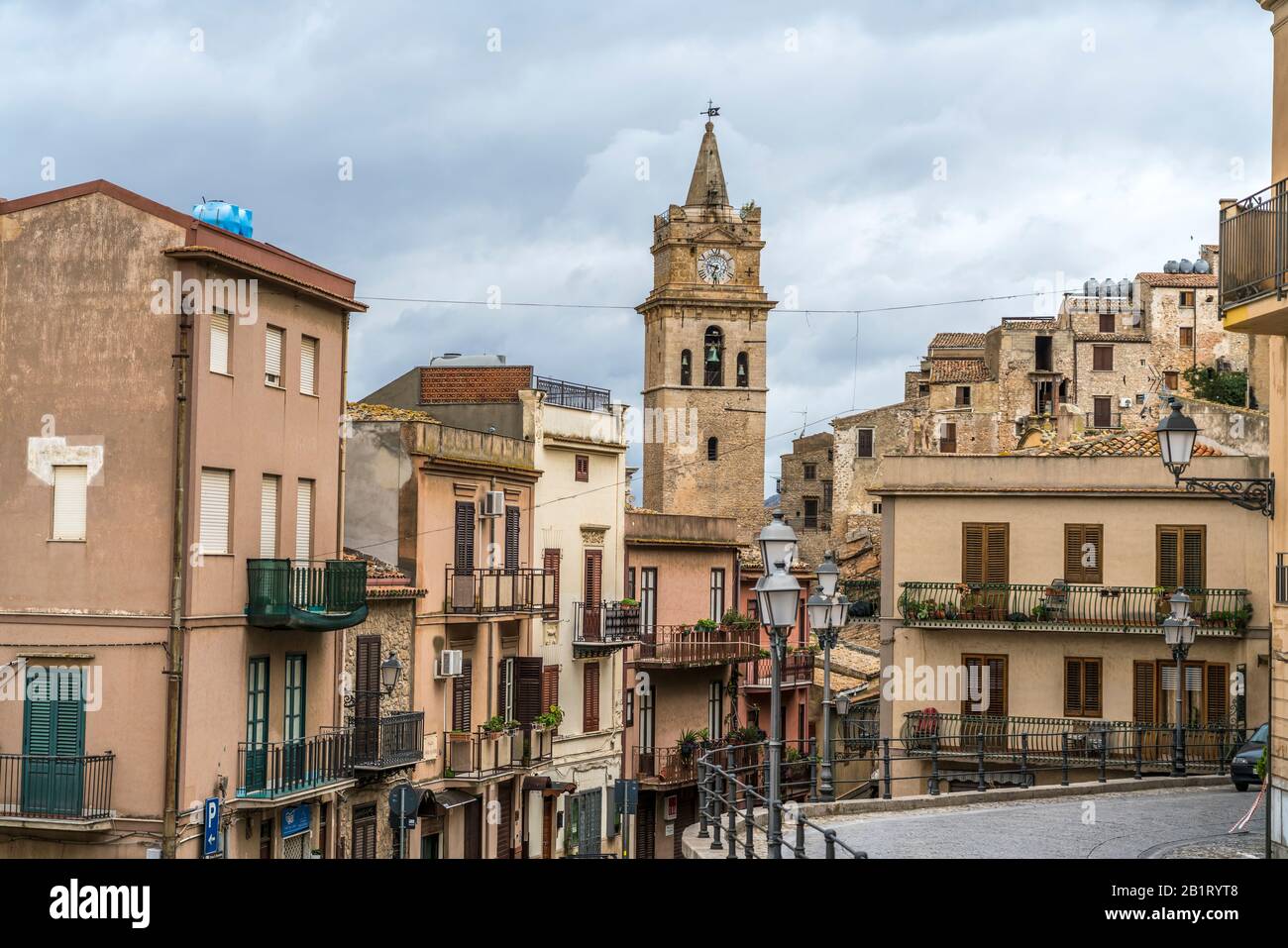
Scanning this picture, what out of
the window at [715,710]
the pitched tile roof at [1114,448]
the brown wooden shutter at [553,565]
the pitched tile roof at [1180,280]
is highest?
the pitched tile roof at [1180,280]

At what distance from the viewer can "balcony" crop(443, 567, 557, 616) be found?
35.5 meters

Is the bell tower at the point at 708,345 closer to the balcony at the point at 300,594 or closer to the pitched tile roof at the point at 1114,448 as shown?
the pitched tile roof at the point at 1114,448

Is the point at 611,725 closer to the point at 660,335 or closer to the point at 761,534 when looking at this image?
the point at 761,534

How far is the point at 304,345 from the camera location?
29.4 meters

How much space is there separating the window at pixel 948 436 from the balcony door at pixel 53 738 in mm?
68200

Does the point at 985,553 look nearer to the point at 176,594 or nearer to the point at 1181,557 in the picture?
the point at 1181,557

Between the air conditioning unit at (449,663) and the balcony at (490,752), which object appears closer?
the air conditioning unit at (449,663)

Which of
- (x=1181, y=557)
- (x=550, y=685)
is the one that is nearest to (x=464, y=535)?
(x=550, y=685)

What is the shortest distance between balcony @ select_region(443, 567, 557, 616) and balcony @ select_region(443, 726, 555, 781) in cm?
246

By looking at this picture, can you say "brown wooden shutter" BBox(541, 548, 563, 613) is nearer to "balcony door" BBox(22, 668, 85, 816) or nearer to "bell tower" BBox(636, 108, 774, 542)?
"balcony door" BBox(22, 668, 85, 816)

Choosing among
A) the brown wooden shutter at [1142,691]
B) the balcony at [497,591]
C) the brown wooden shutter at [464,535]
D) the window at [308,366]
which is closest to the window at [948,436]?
the balcony at [497,591]

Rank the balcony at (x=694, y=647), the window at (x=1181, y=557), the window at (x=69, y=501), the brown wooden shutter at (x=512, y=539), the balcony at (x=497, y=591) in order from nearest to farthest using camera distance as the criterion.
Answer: the window at (x=69, y=501) → the balcony at (x=497, y=591) → the window at (x=1181, y=557) → the brown wooden shutter at (x=512, y=539) → the balcony at (x=694, y=647)

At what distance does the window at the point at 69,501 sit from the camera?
26.0 metres
